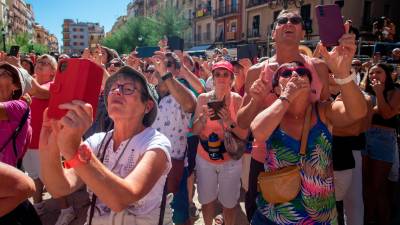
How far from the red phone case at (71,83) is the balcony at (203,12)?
136 feet

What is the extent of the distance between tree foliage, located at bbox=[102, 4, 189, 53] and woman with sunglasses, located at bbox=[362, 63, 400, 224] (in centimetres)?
3459

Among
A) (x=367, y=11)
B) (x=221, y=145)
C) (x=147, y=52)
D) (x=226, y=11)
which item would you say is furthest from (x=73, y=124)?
(x=226, y=11)

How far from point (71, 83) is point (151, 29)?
4131 cm

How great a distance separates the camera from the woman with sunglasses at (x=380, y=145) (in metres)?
3.72

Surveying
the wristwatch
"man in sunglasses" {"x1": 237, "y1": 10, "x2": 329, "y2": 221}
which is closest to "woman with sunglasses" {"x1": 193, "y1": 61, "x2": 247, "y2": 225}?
"man in sunglasses" {"x1": 237, "y1": 10, "x2": 329, "y2": 221}

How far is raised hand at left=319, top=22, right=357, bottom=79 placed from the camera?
2.04 m

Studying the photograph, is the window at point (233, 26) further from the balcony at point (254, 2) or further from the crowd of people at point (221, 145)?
the crowd of people at point (221, 145)

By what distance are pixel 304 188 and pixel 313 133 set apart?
0.33m

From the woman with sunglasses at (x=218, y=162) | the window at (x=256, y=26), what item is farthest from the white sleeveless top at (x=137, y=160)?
the window at (x=256, y=26)

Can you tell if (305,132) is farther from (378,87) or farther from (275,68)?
(378,87)

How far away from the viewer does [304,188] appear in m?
2.07

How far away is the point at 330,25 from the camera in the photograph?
218 centimetres

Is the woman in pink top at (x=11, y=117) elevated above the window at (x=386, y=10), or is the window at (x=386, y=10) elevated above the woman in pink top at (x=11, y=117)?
the window at (x=386, y=10)

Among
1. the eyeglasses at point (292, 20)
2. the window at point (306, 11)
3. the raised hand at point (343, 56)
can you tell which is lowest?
the raised hand at point (343, 56)
